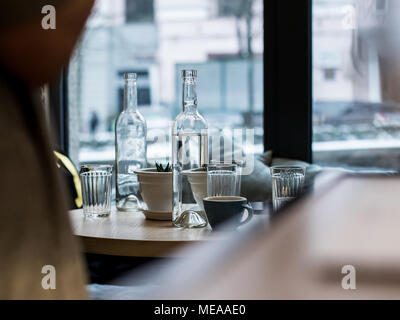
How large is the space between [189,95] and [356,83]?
140 cm

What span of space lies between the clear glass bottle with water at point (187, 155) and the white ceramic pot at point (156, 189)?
7 centimetres

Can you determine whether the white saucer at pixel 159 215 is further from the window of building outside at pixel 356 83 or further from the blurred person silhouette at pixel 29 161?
the window of building outside at pixel 356 83

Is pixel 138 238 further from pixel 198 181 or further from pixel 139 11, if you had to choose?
pixel 139 11

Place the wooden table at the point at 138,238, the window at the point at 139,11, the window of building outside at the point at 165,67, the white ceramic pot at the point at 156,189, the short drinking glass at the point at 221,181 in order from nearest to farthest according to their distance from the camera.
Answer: the wooden table at the point at 138,238 → the short drinking glass at the point at 221,181 → the white ceramic pot at the point at 156,189 → the window of building outside at the point at 165,67 → the window at the point at 139,11

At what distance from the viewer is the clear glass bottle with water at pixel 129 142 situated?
67.3 inches

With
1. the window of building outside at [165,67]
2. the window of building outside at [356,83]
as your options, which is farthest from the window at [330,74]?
the window of building outside at [165,67]

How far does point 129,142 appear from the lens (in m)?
1.72

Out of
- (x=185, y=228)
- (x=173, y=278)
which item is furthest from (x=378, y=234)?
(x=185, y=228)

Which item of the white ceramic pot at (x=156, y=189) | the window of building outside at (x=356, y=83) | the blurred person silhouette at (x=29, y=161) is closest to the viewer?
the blurred person silhouette at (x=29, y=161)

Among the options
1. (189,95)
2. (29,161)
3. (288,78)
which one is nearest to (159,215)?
(189,95)

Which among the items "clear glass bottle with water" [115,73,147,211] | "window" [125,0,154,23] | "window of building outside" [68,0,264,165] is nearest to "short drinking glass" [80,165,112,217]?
"clear glass bottle with water" [115,73,147,211]

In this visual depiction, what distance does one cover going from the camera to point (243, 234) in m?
0.41

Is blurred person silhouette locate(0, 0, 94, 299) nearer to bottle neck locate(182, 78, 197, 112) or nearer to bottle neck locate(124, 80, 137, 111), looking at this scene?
bottle neck locate(182, 78, 197, 112)

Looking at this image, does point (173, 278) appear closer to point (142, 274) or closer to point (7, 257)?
point (7, 257)
